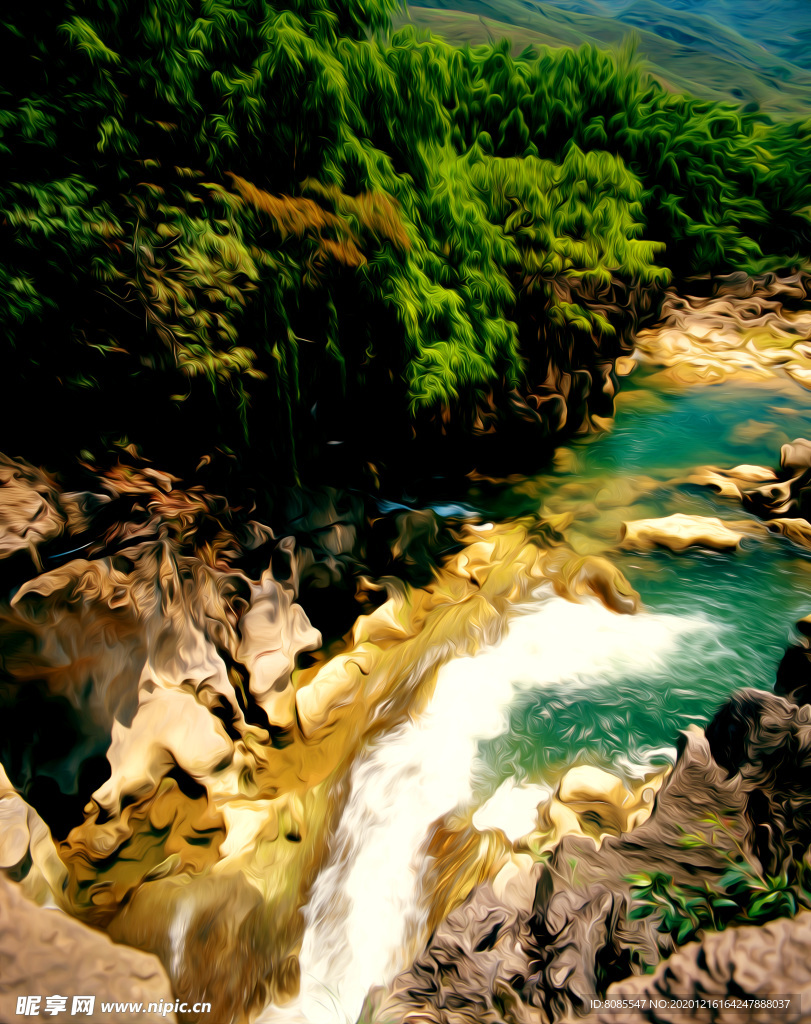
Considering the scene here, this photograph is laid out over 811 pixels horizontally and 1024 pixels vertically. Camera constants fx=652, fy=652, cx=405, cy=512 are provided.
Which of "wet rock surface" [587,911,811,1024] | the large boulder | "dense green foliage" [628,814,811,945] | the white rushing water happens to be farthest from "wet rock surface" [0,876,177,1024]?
"dense green foliage" [628,814,811,945]

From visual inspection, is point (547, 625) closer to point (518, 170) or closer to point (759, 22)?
point (518, 170)

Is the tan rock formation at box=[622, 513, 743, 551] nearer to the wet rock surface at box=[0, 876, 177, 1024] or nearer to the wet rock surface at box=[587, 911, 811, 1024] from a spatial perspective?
the wet rock surface at box=[587, 911, 811, 1024]

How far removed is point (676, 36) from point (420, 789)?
5836 mm

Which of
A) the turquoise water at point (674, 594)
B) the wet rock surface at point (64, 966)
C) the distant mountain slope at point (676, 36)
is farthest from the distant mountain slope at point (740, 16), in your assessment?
the wet rock surface at point (64, 966)

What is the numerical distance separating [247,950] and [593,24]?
649cm

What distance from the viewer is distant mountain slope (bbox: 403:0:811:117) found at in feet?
16.4

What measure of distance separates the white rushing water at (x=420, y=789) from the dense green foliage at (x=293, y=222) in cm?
173

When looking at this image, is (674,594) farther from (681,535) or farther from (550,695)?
(550,695)

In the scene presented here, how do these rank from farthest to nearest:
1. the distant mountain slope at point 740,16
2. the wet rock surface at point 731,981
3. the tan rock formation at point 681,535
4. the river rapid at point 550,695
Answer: the distant mountain slope at point 740,16 → the tan rock formation at point 681,535 → the river rapid at point 550,695 → the wet rock surface at point 731,981

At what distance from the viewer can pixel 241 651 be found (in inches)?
131

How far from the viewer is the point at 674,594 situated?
12.6 feet

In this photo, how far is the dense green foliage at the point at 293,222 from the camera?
306cm

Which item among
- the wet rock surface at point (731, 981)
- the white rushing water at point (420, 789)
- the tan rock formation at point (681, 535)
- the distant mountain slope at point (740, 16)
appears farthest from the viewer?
the distant mountain slope at point (740, 16)

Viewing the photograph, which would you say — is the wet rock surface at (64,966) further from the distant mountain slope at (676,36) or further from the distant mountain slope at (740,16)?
the distant mountain slope at (740,16)
